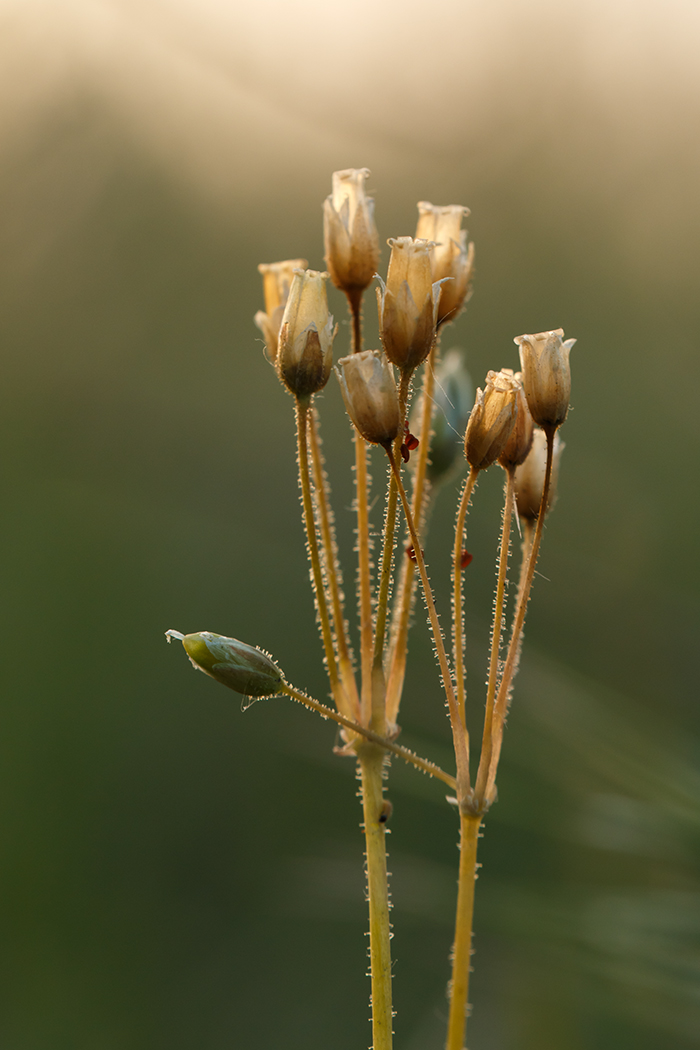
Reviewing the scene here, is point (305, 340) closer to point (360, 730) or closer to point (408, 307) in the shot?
point (408, 307)

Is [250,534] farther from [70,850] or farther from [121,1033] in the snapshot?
[121,1033]

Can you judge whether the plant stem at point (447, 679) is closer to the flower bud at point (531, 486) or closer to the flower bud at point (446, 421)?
the flower bud at point (531, 486)

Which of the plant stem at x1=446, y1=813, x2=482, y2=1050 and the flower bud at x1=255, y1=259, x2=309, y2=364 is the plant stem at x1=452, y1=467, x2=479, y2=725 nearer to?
the plant stem at x1=446, y1=813, x2=482, y2=1050

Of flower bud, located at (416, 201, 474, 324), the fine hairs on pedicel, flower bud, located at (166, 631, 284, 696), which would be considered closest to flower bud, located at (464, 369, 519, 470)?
the fine hairs on pedicel

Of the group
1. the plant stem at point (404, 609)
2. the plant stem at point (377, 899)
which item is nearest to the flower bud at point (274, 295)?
the plant stem at point (404, 609)

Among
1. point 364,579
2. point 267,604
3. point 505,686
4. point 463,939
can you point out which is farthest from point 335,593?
point 267,604

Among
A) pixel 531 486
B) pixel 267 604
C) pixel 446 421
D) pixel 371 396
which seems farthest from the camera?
pixel 267 604

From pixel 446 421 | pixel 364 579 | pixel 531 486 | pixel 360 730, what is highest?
pixel 446 421
